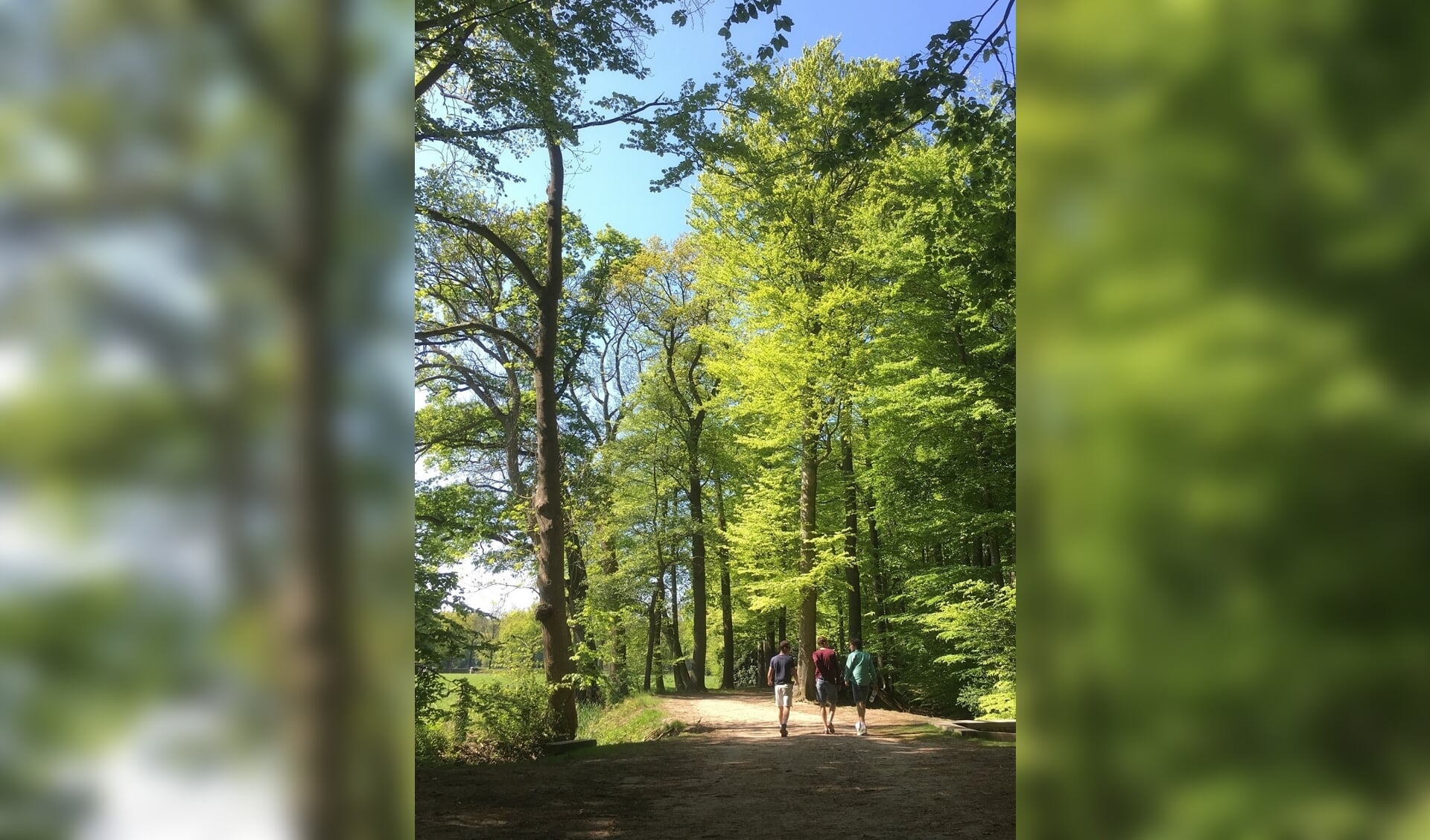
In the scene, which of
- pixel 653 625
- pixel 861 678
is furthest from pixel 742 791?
pixel 653 625

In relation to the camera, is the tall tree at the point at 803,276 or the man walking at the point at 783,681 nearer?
the man walking at the point at 783,681

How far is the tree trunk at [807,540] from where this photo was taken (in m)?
13.4

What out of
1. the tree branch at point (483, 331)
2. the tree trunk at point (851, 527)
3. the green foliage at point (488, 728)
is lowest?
the green foliage at point (488, 728)

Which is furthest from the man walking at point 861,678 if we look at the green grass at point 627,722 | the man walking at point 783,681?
the green grass at point 627,722

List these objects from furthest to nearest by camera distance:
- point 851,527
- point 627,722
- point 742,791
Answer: point 851,527
point 627,722
point 742,791

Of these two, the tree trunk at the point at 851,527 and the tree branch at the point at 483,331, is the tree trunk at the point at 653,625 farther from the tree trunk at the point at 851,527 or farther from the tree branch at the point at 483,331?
the tree branch at the point at 483,331

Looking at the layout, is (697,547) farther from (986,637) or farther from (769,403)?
(986,637)

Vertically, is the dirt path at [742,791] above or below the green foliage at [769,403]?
below

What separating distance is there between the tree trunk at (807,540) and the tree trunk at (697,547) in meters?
4.85
